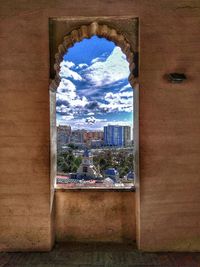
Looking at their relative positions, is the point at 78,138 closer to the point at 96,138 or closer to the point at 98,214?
the point at 96,138

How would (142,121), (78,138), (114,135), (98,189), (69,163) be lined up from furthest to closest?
(114,135), (78,138), (69,163), (98,189), (142,121)

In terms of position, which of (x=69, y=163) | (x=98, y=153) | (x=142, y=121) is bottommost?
(x=69, y=163)

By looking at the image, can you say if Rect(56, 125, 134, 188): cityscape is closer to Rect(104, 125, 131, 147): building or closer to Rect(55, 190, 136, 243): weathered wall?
Rect(104, 125, 131, 147): building

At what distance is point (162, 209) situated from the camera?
4016mm

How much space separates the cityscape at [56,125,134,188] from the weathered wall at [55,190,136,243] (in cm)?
461

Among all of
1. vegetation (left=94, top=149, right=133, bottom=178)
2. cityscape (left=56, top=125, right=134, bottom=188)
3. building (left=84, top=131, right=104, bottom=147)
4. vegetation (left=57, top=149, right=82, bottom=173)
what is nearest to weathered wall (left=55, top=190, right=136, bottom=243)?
cityscape (left=56, top=125, right=134, bottom=188)

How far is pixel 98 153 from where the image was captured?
17.1 meters

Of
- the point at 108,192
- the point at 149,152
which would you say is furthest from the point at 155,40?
the point at 108,192

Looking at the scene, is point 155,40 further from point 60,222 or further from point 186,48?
point 60,222

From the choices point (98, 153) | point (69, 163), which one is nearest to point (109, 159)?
point (98, 153)

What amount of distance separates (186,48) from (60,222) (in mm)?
3436

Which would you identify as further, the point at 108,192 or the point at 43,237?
the point at 108,192

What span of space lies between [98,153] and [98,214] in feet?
41.9

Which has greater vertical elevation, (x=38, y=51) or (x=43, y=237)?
(x=38, y=51)
